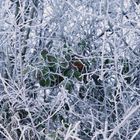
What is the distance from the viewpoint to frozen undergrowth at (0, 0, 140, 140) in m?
2.14

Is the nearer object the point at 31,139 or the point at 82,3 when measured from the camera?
the point at 31,139

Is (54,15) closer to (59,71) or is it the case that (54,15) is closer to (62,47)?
(62,47)

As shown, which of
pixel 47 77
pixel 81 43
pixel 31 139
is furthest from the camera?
pixel 81 43

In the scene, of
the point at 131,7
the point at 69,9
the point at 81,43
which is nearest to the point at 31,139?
the point at 81,43

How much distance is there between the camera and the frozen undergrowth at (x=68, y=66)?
214 cm

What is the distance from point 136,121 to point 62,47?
624mm

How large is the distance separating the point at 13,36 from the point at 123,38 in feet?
2.08

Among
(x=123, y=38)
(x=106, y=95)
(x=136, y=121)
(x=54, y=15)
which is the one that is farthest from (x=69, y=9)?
(x=136, y=121)

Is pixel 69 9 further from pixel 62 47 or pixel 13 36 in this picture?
pixel 13 36

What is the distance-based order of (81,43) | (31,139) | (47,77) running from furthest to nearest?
(81,43)
(47,77)
(31,139)

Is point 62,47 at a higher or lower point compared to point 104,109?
higher

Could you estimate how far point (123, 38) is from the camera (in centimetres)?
224

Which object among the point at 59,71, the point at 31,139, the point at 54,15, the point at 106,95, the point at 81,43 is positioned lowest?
the point at 31,139

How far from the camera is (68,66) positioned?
2217mm
